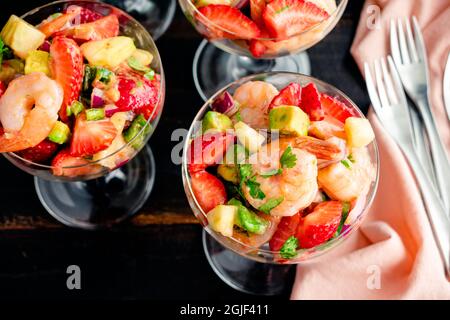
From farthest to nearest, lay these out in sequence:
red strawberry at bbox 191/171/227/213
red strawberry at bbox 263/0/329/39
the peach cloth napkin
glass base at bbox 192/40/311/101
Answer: glass base at bbox 192/40/311/101
the peach cloth napkin
red strawberry at bbox 263/0/329/39
red strawberry at bbox 191/171/227/213

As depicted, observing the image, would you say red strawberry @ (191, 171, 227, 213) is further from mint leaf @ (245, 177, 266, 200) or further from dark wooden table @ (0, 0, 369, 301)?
dark wooden table @ (0, 0, 369, 301)

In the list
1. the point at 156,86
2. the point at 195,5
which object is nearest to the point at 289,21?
the point at 195,5

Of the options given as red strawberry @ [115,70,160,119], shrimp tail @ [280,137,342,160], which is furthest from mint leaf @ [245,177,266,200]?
red strawberry @ [115,70,160,119]

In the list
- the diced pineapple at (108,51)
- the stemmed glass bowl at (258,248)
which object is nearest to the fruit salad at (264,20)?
the stemmed glass bowl at (258,248)

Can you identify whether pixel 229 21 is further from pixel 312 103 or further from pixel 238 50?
pixel 312 103

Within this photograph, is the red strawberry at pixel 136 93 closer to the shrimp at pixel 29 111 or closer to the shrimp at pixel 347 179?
the shrimp at pixel 29 111

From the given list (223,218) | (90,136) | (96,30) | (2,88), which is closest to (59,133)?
(90,136)
